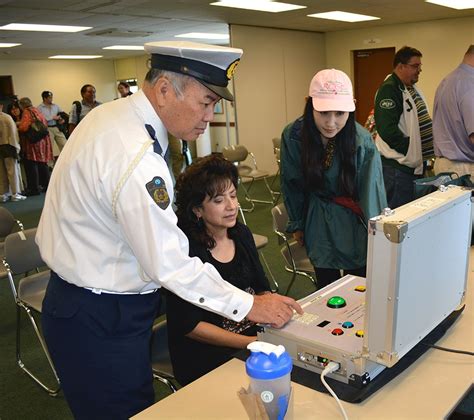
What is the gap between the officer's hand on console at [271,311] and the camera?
1243mm

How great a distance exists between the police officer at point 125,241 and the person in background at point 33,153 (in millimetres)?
6730

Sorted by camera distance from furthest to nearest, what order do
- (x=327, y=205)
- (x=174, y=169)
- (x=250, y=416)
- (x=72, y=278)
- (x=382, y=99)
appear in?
1. (x=174, y=169)
2. (x=382, y=99)
3. (x=327, y=205)
4. (x=72, y=278)
5. (x=250, y=416)

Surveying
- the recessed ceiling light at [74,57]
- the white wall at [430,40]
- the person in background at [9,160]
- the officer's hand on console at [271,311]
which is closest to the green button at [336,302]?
the officer's hand on console at [271,311]

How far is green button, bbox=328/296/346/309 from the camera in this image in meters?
1.35

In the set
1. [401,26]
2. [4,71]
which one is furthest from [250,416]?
[4,71]

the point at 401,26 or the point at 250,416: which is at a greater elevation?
the point at 401,26

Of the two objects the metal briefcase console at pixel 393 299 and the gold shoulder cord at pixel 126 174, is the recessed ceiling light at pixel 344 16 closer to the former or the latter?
the metal briefcase console at pixel 393 299

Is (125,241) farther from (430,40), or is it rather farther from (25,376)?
(430,40)

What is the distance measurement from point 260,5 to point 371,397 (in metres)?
5.69

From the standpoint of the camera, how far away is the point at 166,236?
44.8 inches

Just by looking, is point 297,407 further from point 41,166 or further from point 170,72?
point 41,166

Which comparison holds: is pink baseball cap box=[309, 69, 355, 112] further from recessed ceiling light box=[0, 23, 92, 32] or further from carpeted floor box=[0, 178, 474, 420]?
recessed ceiling light box=[0, 23, 92, 32]

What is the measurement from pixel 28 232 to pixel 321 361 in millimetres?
2010

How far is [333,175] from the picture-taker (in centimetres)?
207
